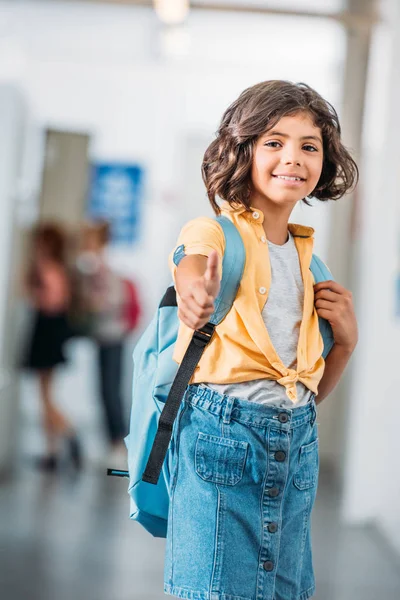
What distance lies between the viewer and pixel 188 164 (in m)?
4.38

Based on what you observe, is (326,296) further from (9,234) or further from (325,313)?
(9,234)

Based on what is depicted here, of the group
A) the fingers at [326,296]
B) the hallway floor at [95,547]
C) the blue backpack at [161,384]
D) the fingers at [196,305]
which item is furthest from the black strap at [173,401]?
the hallway floor at [95,547]

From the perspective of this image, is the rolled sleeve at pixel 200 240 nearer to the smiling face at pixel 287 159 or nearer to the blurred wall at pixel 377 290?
the smiling face at pixel 287 159

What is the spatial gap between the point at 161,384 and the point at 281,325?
22 centimetres

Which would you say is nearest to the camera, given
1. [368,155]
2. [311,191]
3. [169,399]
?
[169,399]

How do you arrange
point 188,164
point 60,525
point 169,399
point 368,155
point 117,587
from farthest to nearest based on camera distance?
point 188,164
point 368,155
point 60,525
point 117,587
point 169,399

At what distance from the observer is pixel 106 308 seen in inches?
170

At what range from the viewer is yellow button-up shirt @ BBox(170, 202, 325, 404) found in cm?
129

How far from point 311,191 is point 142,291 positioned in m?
2.92

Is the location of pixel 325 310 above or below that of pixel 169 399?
above

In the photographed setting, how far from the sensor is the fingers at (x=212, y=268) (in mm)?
1152

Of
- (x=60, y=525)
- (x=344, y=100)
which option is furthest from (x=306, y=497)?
(x=344, y=100)

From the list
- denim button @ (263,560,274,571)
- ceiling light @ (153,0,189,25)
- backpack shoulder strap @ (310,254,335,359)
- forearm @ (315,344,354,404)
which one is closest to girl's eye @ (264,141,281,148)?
backpack shoulder strap @ (310,254,335,359)

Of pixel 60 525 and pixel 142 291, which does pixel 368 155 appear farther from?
pixel 60 525
